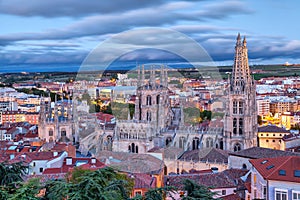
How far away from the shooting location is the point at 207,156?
3628cm

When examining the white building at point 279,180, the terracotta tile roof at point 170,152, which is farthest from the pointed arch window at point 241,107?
the white building at point 279,180

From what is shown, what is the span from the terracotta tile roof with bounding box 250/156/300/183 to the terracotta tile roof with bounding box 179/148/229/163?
14.5 m

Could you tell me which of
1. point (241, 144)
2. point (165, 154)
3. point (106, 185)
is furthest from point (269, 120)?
point (106, 185)

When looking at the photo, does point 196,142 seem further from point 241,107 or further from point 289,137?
point 289,137

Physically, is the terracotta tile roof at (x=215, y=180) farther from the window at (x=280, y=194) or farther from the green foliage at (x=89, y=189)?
the green foliage at (x=89, y=189)

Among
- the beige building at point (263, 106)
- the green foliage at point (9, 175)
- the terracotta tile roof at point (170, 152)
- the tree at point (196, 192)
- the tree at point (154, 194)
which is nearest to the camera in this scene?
the tree at point (196, 192)

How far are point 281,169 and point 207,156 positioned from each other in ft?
56.2

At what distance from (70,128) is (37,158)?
1689 cm

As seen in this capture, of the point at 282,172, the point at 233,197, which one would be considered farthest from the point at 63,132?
the point at 282,172

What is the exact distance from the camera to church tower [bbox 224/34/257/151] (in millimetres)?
42312

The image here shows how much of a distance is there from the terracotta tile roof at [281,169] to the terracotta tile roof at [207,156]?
1448cm

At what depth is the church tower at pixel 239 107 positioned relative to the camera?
42.3m

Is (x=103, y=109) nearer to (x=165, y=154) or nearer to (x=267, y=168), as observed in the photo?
(x=165, y=154)

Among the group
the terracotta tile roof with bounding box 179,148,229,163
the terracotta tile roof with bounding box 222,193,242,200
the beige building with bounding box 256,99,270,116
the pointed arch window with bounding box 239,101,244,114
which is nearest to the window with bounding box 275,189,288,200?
the terracotta tile roof with bounding box 222,193,242,200
